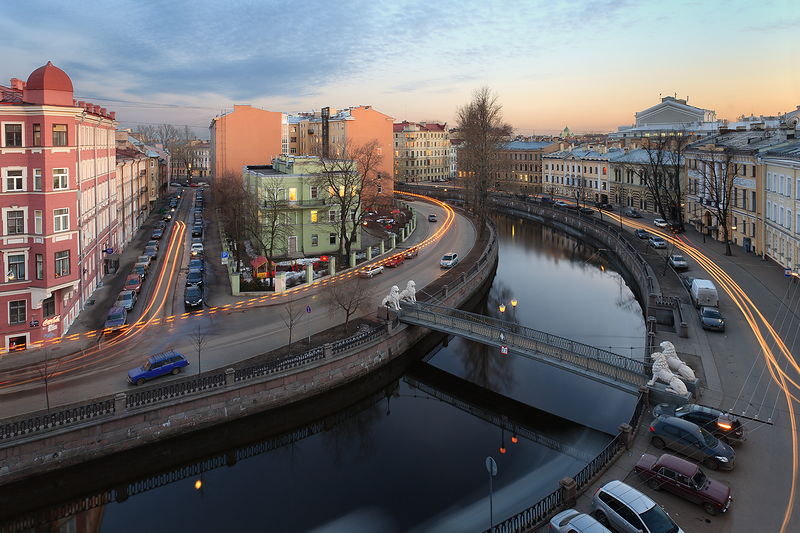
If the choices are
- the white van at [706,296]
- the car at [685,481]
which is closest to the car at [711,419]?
the car at [685,481]

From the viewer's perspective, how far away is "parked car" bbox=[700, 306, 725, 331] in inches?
1011

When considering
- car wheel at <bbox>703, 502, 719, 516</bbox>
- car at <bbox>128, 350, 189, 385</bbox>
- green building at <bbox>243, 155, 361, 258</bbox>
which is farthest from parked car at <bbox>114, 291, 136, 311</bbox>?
car wheel at <bbox>703, 502, 719, 516</bbox>

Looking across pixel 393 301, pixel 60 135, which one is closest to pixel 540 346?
pixel 393 301

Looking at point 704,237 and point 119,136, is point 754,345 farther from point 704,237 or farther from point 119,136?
point 119,136

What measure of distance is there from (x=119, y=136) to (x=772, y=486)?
75.8m

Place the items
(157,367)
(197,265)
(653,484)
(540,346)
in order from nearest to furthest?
(653,484), (157,367), (540,346), (197,265)

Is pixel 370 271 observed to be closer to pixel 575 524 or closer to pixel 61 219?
pixel 61 219

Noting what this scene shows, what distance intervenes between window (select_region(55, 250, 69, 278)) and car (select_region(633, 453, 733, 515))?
81.4ft

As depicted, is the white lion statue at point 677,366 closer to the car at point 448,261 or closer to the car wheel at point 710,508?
the car wheel at point 710,508

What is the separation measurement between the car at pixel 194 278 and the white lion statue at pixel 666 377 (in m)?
27.0

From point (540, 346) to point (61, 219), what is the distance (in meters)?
22.3

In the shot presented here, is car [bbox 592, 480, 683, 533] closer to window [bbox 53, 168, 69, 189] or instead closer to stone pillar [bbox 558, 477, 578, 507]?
stone pillar [bbox 558, 477, 578, 507]

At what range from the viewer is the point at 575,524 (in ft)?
40.1

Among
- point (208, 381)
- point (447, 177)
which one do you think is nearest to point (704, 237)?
point (208, 381)
